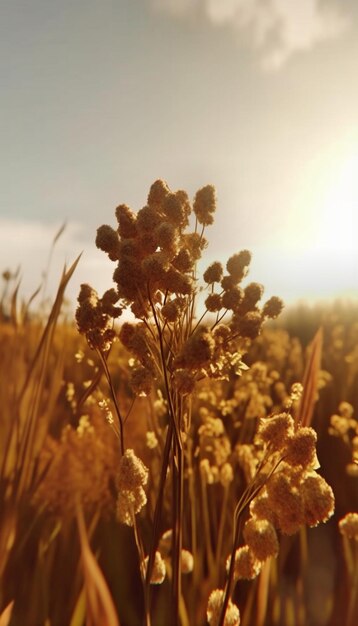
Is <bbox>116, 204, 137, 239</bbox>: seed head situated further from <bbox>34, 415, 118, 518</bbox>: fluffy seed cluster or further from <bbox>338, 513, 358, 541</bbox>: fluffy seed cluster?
<bbox>34, 415, 118, 518</bbox>: fluffy seed cluster

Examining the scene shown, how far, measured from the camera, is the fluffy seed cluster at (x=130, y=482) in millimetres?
1250

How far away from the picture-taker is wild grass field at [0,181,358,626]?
4.01 ft

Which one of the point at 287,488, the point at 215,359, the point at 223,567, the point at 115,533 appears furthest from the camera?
the point at 115,533

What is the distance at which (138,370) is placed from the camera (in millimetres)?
1388

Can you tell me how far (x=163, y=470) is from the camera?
4.14 ft

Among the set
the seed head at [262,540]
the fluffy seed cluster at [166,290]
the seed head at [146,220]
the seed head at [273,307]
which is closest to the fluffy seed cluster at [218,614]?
the seed head at [262,540]

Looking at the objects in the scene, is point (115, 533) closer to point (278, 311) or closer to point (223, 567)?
point (223, 567)

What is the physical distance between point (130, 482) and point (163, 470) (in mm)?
77

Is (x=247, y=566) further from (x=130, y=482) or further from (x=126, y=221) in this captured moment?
(x=126, y=221)

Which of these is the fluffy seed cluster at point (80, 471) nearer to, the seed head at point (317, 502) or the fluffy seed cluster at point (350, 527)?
the fluffy seed cluster at point (350, 527)

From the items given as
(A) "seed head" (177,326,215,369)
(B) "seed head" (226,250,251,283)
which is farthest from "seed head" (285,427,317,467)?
(B) "seed head" (226,250,251,283)

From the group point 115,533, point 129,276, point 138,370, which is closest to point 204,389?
point 115,533

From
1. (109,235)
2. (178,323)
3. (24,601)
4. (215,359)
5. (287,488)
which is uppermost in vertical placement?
(109,235)

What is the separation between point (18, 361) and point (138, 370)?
974mm
